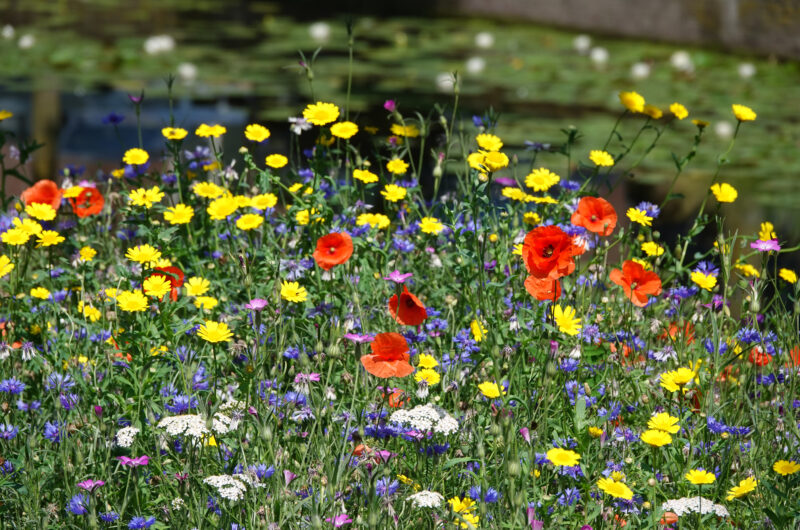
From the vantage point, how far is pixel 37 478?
1.72m

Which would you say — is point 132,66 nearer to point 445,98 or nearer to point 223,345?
point 445,98

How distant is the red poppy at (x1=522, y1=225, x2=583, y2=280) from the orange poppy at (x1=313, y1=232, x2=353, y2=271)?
0.35m

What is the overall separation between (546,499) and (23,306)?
1.31 m

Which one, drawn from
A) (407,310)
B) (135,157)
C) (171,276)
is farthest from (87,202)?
(407,310)

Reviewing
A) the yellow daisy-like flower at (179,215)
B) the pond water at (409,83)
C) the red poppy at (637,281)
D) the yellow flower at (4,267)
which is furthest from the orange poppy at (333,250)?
the pond water at (409,83)

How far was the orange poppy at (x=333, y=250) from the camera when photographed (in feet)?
6.38

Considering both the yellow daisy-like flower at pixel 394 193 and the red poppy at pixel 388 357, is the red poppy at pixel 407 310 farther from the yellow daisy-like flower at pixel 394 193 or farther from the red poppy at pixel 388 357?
the yellow daisy-like flower at pixel 394 193

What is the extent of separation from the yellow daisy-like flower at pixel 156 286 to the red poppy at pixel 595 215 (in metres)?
0.84

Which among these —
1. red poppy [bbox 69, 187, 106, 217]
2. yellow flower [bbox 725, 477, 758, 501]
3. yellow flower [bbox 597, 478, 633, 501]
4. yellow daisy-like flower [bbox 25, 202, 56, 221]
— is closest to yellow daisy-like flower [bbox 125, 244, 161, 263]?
yellow daisy-like flower [bbox 25, 202, 56, 221]

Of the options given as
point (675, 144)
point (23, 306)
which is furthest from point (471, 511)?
point (675, 144)

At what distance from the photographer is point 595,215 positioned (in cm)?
209

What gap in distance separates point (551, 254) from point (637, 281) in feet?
0.99

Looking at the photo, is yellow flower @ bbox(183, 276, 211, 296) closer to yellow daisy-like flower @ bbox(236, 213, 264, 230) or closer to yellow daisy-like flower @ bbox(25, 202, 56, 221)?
yellow daisy-like flower @ bbox(236, 213, 264, 230)

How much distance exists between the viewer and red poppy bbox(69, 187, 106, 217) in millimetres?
2639
